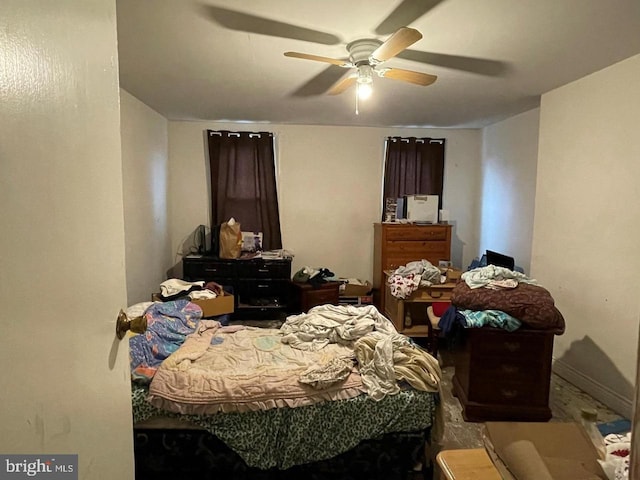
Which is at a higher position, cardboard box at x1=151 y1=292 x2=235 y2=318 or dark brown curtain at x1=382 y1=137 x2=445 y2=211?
dark brown curtain at x1=382 y1=137 x2=445 y2=211

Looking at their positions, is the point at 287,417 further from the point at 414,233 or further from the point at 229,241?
the point at 414,233

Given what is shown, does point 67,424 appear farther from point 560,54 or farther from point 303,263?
point 303,263

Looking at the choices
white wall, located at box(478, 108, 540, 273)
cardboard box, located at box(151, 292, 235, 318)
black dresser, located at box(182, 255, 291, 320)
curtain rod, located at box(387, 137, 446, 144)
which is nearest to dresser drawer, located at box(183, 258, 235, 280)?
black dresser, located at box(182, 255, 291, 320)

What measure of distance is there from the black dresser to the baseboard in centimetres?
270

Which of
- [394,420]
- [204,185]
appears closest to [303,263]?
[204,185]

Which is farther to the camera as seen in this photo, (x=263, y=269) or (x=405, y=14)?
(x=263, y=269)

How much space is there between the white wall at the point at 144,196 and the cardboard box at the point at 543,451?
3145 millimetres

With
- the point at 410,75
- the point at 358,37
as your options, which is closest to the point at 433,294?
the point at 410,75

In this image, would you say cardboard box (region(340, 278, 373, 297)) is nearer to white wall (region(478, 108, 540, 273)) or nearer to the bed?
white wall (region(478, 108, 540, 273))

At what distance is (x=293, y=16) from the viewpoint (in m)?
2.00

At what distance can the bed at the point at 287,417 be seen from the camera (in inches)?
73.0

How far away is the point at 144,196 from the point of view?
3.78 meters

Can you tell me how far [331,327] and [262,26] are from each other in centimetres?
180

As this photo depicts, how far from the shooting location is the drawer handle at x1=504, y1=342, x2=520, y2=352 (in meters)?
2.46
